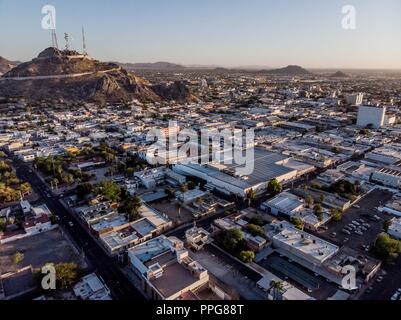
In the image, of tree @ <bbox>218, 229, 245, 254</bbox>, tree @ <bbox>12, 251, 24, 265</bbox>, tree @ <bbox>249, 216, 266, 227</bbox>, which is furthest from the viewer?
tree @ <bbox>249, 216, 266, 227</bbox>

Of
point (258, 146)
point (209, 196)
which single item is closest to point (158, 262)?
point (209, 196)

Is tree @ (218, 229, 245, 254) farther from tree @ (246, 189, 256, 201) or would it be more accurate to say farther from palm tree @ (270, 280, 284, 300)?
tree @ (246, 189, 256, 201)

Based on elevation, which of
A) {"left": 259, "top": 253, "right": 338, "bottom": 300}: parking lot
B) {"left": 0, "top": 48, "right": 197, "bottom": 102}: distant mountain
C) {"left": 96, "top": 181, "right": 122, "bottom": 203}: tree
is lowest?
{"left": 259, "top": 253, "right": 338, "bottom": 300}: parking lot

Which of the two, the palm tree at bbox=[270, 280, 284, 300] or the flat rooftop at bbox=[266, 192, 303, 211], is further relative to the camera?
the flat rooftop at bbox=[266, 192, 303, 211]

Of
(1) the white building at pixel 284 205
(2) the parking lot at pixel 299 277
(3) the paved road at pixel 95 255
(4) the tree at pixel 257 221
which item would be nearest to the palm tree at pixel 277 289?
(2) the parking lot at pixel 299 277

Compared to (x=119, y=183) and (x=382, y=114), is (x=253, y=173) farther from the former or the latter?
(x=382, y=114)

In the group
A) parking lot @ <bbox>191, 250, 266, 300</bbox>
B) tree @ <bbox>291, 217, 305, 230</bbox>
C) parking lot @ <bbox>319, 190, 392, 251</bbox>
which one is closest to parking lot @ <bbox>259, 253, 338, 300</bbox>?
parking lot @ <bbox>191, 250, 266, 300</bbox>
